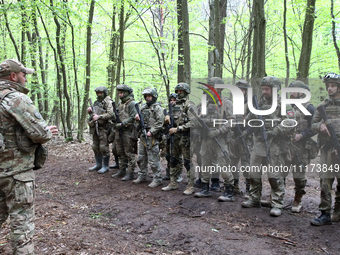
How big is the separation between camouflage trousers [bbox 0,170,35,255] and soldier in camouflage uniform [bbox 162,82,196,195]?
356cm

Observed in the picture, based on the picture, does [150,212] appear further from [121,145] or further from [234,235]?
[121,145]

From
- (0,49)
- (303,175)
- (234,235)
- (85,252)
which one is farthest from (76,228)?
(0,49)

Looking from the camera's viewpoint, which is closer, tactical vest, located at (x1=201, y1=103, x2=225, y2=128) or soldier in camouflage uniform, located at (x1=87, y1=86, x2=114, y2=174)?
tactical vest, located at (x1=201, y1=103, x2=225, y2=128)

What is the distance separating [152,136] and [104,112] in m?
2.05

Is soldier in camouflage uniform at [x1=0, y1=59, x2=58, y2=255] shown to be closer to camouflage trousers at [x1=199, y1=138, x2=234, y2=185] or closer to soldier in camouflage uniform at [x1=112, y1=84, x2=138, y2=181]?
camouflage trousers at [x1=199, y1=138, x2=234, y2=185]

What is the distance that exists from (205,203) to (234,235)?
54.2 inches

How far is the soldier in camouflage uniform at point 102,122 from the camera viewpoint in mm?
7474

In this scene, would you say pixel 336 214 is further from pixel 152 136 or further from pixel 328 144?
pixel 152 136

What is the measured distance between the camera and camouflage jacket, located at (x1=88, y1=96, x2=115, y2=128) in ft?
24.3

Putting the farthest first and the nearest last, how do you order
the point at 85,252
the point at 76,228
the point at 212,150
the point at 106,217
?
1. the point at 212,150
2. the point at 106,217
3. the point at 76,228
4. the point at 85,252

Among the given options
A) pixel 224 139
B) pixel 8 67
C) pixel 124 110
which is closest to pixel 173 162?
pixel 224 139

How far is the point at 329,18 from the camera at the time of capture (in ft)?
38.7

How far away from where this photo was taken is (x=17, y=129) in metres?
2.90

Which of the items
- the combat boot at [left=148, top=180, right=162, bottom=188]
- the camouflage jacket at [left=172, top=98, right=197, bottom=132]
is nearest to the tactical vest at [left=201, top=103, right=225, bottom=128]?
the camouflage jacket at [left=172, top=98, right=197, bottom=132]
